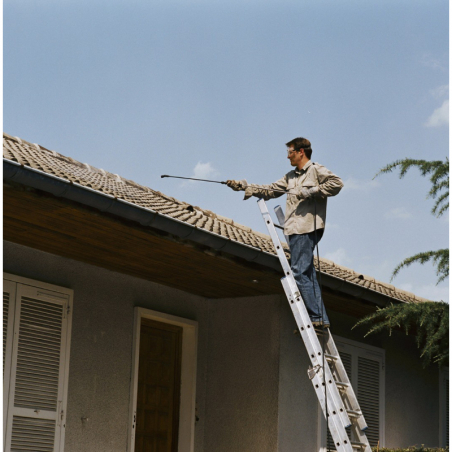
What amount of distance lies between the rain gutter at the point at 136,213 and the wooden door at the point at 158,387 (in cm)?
210

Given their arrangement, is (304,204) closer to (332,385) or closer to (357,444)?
(332,385)

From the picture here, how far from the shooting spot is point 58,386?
7055mm

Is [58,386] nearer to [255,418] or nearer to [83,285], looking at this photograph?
[83,285]

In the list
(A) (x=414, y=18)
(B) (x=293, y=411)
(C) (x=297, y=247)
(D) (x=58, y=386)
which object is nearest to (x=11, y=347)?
(D) (x=58, y=386)

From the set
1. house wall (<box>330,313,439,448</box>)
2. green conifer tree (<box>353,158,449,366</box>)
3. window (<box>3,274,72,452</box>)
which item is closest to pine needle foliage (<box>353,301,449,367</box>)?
green conifer tree (<box>353,158,449,366</box>)

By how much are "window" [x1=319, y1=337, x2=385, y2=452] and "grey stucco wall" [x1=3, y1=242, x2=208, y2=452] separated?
279 centimetres

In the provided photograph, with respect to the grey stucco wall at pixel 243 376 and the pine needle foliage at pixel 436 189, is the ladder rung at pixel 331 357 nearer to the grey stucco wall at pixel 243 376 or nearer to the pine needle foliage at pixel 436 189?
the pine needle foliage at pixel 436 189

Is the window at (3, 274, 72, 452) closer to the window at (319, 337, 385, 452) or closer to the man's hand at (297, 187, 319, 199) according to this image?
the man's hand at (297, 187, 319, 199)

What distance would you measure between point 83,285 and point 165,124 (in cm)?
2330

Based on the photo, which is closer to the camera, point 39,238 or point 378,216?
point 39,238

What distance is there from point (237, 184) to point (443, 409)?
619 cm

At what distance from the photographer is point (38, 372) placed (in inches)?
272

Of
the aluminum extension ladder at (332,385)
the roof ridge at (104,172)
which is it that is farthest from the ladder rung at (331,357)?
the roof ridge at (104,172)

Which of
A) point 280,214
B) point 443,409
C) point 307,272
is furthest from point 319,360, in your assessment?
point 443,409
